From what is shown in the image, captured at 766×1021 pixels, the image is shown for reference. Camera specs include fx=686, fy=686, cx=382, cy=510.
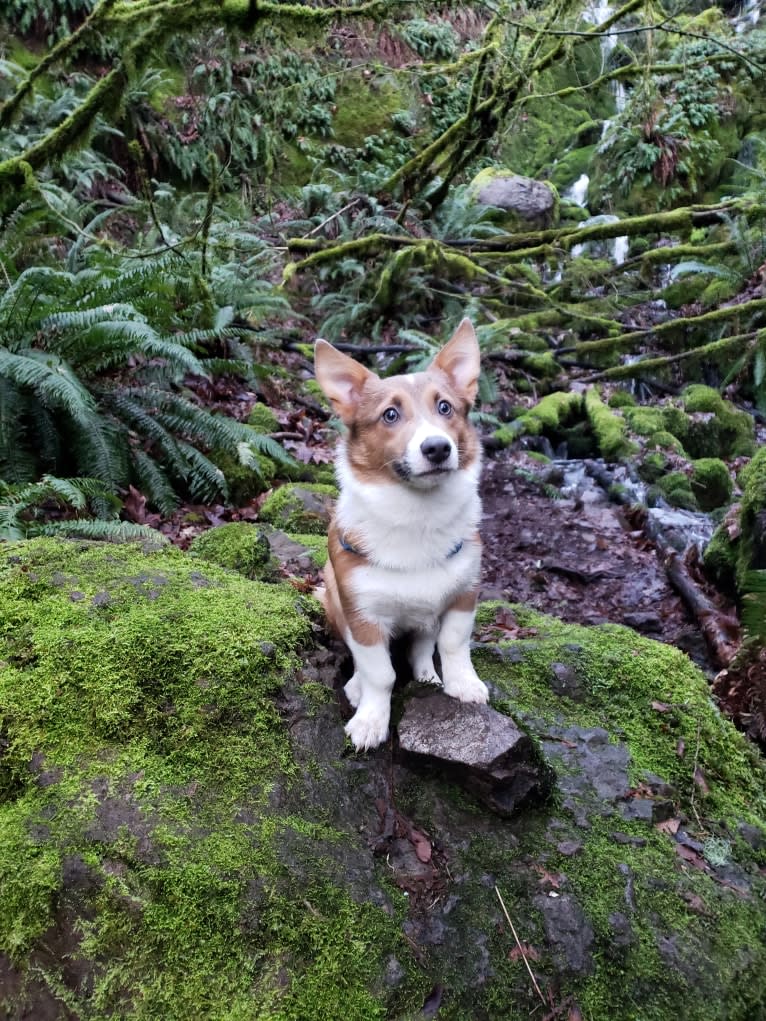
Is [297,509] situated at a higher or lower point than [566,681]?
lower

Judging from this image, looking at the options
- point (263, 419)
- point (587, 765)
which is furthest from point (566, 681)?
point (263, 419)

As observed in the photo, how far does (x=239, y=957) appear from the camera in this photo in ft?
6.98

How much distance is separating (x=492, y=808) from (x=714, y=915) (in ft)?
2.81

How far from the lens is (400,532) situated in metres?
3.08

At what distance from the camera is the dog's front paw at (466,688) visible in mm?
3000

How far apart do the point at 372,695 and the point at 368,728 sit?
14 centimetres

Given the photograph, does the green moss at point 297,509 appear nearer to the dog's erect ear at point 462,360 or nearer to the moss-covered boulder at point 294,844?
the moss-covered boulder at point 294,844

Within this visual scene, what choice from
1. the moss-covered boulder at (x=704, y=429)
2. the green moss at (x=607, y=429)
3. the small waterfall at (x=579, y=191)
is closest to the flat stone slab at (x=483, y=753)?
the green moss at (x=607, y=429)

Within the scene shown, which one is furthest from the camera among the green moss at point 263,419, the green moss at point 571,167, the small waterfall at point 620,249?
the green moss at point 571,167

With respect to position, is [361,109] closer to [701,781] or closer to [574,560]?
[574,560]

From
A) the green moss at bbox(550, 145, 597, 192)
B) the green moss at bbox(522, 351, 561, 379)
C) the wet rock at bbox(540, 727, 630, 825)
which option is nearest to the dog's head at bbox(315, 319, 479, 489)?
the wet rock at bbox(540, 727, 630, 825)

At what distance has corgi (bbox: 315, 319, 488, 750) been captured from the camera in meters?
2.96

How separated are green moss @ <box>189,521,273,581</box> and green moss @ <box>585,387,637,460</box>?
6391 millimetres

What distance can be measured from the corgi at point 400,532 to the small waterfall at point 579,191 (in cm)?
2031
